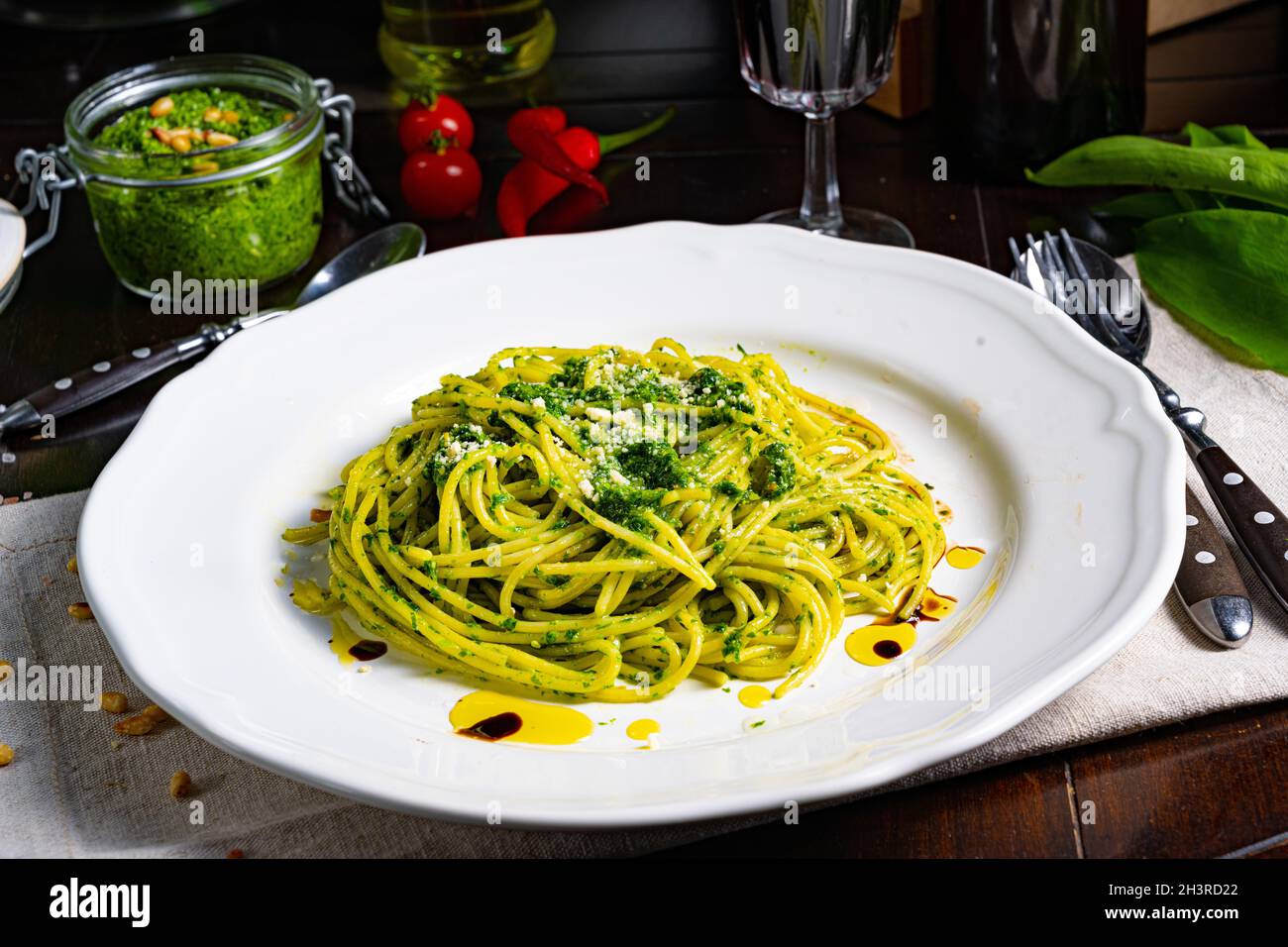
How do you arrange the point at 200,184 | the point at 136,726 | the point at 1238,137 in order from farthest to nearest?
the point at 1238,137 → the point at 200,184 → the point at 136,726

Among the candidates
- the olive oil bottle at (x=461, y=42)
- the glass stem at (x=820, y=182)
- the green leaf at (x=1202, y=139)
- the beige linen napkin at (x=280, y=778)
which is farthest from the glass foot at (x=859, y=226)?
the beige linen napkin at (x=280, y=778)

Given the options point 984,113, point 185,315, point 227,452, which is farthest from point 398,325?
point 984,113

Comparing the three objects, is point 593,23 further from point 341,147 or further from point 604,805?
point 604,805

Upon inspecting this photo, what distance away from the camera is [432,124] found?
164 inches

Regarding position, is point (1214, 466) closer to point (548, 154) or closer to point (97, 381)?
point (548, 154)

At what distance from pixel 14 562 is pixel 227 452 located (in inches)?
18.1

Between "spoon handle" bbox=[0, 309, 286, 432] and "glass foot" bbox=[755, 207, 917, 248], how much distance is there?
57.1 inches

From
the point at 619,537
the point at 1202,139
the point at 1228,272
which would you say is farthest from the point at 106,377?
the point at 1202,139

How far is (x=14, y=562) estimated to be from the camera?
2.71 metres

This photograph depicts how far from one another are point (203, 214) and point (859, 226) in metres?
1.76

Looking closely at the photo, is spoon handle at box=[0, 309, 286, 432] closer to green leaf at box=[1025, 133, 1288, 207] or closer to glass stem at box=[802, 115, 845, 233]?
glass stem at box=[802, 115, 845, 233]

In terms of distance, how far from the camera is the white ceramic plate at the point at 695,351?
1.97m

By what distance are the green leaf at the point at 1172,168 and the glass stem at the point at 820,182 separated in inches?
20.5

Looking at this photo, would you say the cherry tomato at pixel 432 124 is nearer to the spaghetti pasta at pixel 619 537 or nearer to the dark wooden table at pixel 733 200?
the dark wooden table at pixel 733 200
